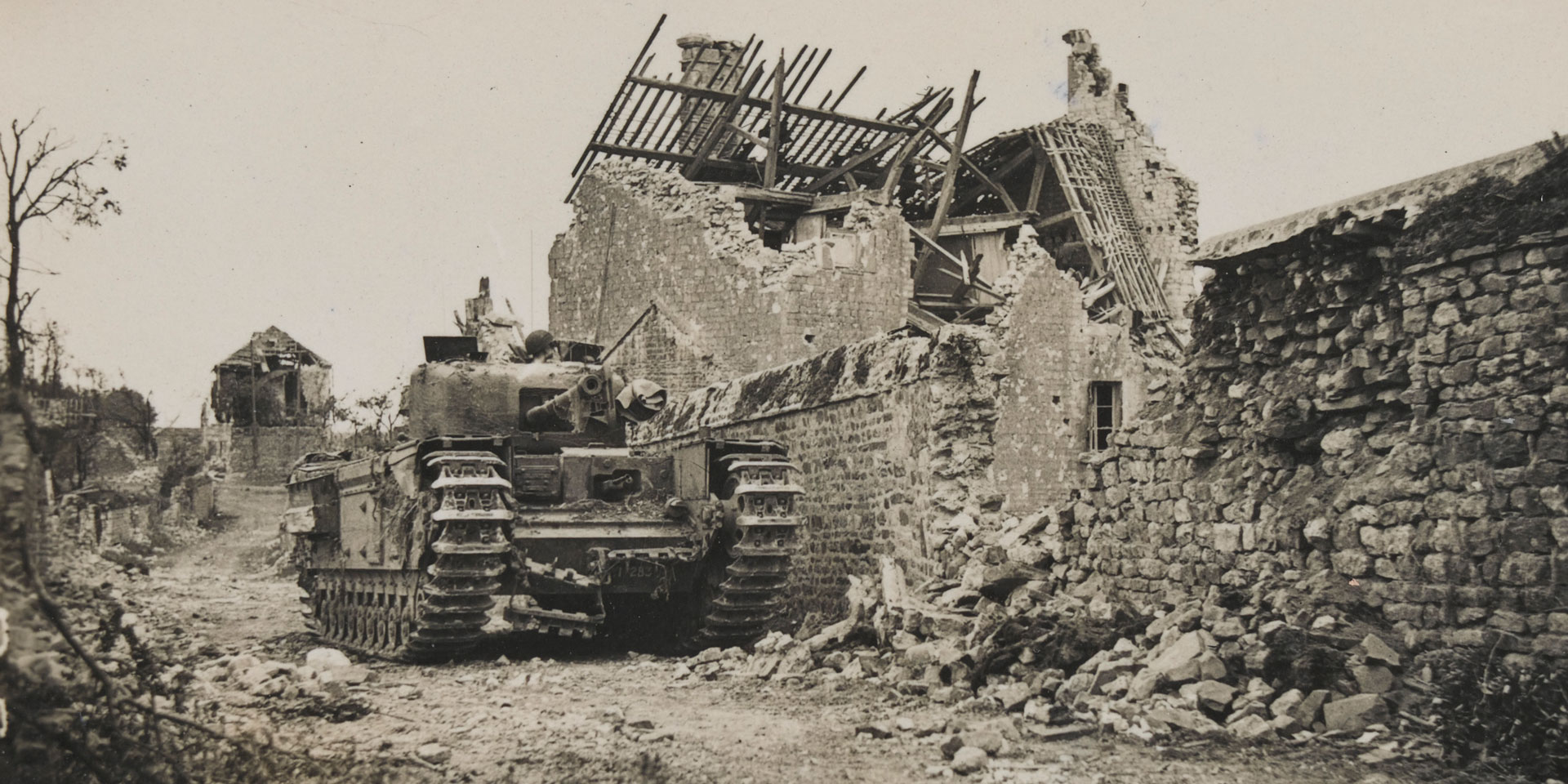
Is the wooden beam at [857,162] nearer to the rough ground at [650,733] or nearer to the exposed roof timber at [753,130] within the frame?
the exposed roof timber at [753,130]

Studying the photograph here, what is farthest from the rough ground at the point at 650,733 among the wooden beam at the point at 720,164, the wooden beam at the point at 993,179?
the wooden beam at the point at 993,179

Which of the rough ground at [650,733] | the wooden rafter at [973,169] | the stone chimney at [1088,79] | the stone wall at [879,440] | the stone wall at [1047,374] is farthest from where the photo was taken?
the stone chimney at [1088,79]

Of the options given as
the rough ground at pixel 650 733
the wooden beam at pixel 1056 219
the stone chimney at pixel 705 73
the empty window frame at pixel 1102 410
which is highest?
the stone chimney at pixel 705 73

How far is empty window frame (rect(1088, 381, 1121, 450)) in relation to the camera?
1711 cm

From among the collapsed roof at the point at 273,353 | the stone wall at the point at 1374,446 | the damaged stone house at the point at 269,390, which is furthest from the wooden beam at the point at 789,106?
the collapsed roof at the point at 273,353

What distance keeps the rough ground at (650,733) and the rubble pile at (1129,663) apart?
0.24 m

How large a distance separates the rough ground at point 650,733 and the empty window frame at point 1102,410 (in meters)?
9.08

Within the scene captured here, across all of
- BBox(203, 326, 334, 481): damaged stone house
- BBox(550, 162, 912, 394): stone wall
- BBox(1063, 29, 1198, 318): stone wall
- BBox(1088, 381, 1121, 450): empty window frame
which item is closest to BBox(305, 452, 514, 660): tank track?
BBox(550, 162, 912, 394): stone wall

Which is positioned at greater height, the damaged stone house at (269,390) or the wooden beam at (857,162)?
the wooden beam at (857,162)

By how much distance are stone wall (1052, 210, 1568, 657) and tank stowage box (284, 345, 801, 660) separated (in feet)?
9.22

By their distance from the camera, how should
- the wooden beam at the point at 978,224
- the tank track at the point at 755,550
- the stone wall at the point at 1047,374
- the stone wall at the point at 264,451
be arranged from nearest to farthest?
the tank track at the point at 755,550
the stone wall at the point at 1047,374
the wooden beam at the point at 978,224
the stone wall at the point at 264,451

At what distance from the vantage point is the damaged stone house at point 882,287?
34.9ft

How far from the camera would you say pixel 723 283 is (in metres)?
19.0

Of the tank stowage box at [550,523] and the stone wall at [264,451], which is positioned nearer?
the tank stowage box at [550,523]
